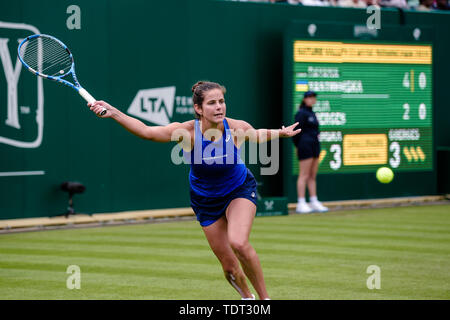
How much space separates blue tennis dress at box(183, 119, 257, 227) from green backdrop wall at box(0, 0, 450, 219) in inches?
295

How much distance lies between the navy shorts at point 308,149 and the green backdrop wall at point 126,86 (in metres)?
1.46

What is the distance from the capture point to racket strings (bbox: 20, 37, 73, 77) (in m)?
7.76

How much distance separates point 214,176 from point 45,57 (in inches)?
101

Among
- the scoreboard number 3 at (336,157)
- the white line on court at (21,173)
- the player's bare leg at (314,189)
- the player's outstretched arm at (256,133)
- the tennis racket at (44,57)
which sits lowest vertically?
the player's bare leg at (314,189)

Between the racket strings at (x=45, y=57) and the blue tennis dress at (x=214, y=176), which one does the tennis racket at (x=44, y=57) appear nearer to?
the racket strings at (x=45, y=57)

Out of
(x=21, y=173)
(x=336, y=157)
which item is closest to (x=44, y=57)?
(x=21, y=173)

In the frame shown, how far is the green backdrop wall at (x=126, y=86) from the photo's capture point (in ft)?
44.3

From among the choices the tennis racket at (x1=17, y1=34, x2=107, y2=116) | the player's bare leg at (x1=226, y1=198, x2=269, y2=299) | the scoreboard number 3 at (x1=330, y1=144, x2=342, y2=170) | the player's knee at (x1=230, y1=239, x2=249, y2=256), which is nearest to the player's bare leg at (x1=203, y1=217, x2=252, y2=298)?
the player's bare leg at (x1=226, y1=198, x2=269, y2=299)

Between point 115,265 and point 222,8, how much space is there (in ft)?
25.4

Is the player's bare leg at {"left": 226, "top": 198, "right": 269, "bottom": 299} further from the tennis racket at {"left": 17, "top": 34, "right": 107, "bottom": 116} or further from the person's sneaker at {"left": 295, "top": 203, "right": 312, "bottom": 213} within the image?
the person's sneaker at {"left": 295, "top": 203, "right": 312, "bottom": 213}

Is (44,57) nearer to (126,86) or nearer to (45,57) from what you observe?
(45,57)

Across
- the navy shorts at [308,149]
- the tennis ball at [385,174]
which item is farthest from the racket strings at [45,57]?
the tennis ball at [385,174]

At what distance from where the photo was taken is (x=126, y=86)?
47.9 feet

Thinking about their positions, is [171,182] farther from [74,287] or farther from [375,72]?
[74,287]
